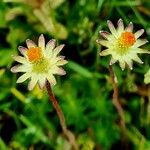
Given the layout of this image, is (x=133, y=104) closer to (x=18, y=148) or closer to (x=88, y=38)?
(x=88, y=38)

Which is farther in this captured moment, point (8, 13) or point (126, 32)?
point (8, 13)

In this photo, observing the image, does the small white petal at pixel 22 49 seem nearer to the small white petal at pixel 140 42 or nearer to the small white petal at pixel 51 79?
the small white petal at pixel 51 79

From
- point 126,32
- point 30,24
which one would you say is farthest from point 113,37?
point 30,24

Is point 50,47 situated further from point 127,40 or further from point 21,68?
point 127,40

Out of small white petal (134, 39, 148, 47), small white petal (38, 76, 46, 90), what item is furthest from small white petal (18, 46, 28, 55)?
small white petal (134, 39, 148, 47)

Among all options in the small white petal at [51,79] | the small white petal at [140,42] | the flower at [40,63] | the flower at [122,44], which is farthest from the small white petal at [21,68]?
the small white petal at [140,42]

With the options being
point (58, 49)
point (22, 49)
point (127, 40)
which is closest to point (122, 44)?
point (127, 40)
